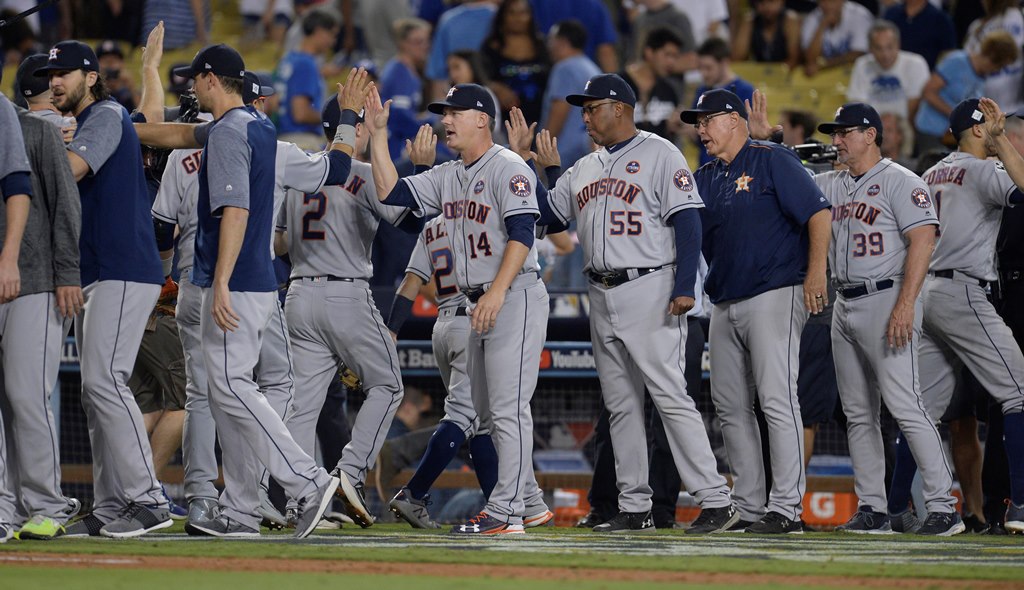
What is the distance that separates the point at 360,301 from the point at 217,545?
1.90 meters

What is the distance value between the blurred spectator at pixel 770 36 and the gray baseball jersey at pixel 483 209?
7.22 metres

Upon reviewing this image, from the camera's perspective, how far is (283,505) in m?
7.04

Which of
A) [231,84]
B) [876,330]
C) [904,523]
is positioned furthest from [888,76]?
[231,84]

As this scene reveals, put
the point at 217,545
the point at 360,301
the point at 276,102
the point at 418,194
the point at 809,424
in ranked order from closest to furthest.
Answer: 1. the point at 217,545
2. the point at 418,194
3. the point at 360,301
4. the point at 809,424
5. the point at 276,102

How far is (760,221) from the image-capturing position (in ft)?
21.1

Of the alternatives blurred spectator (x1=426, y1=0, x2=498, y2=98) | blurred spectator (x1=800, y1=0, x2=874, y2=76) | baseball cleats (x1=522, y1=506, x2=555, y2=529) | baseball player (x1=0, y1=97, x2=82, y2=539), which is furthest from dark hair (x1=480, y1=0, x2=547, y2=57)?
Result: baseball player (x1=0, y1=97, x2=82, y2=539)

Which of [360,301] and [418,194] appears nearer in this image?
[418,194]

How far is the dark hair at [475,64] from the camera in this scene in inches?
437

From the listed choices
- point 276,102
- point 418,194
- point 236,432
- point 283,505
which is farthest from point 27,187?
point 276,102

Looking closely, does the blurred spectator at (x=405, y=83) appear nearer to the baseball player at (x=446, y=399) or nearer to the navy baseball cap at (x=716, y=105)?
the baseball player at (x=446, y=399)

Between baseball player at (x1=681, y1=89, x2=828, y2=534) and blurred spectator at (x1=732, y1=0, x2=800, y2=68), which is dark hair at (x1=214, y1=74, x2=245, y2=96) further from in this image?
blurred spectator at (x1=732, y1=0, x2=800, y2=68)

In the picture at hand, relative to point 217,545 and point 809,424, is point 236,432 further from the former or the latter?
point 809,424

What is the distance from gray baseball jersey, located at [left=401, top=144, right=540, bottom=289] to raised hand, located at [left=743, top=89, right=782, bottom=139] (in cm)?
135

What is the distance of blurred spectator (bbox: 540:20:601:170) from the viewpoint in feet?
35.4
